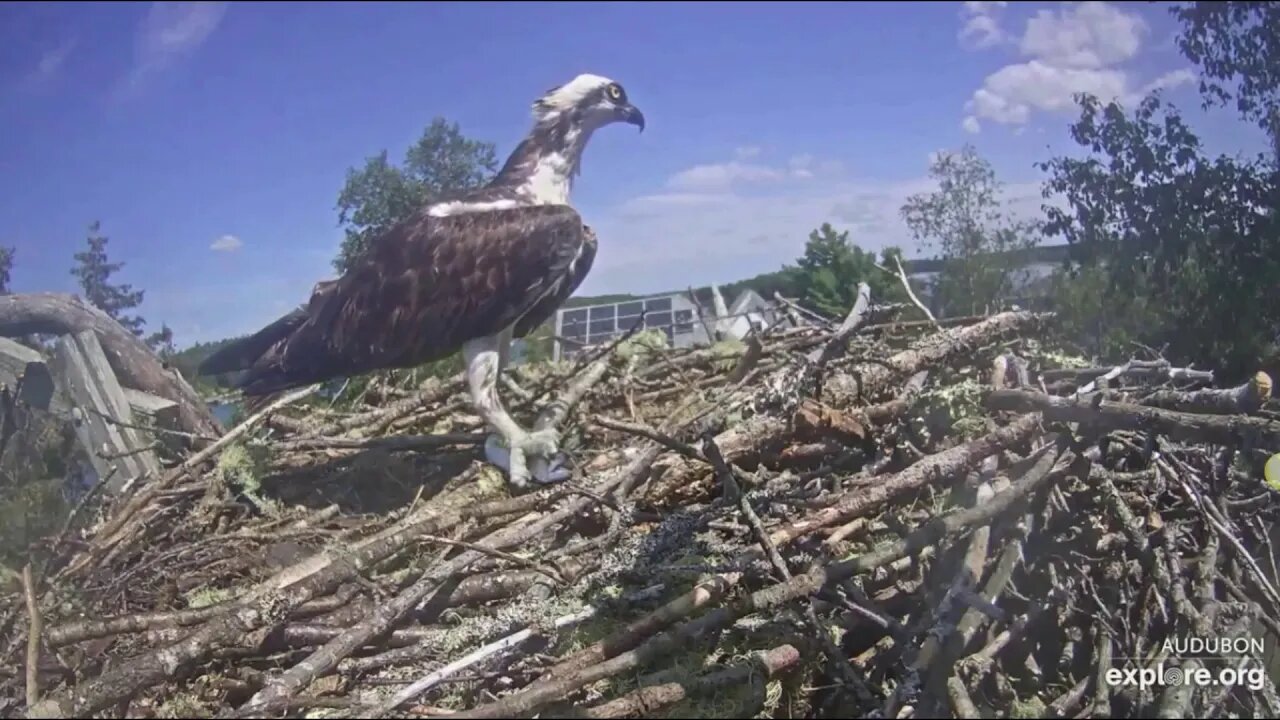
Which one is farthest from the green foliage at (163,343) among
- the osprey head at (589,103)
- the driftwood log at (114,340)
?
the osprey head at (589,103)

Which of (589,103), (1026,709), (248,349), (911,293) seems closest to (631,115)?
(589,103)

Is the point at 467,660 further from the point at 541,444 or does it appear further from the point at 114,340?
the point at 114,340

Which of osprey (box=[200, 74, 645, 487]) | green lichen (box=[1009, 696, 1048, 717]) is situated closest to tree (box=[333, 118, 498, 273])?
osprey (box=[200, 74, 645, 487])

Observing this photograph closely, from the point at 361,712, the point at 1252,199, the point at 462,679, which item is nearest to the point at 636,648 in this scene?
the point at 462,679

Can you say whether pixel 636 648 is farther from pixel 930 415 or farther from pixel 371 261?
pixel 371 261

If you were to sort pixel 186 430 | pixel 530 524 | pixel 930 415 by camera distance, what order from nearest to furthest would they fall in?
pixel 530 524 < pixel 930 415 < pixel 186 430

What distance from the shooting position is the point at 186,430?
Answer: 365 centimetres

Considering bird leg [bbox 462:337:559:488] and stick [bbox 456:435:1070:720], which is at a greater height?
bird leg [bbox 462:337:559:488]

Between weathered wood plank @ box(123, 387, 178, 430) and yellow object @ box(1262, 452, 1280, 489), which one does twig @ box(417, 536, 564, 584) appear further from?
weathered wood plank @ box(123, 387, 178, 430)

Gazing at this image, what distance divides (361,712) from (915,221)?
279 centimetres

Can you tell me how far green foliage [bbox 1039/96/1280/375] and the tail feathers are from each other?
285cm

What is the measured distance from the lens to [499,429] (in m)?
3.19

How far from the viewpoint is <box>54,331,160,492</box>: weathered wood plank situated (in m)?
3.02

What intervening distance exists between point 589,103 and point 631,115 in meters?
0.23
